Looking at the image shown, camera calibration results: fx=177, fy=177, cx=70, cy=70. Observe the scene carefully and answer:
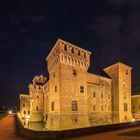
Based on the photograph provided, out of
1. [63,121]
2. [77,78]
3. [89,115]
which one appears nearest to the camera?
[63,121]

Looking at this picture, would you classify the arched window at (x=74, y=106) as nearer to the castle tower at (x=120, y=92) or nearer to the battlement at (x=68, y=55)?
the battlement at (x=68, y=55)

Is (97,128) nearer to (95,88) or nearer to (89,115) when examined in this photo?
(89,115)

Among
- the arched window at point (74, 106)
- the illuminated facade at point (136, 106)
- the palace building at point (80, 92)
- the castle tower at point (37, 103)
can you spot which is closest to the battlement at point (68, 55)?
the palace building at point (80, 92)

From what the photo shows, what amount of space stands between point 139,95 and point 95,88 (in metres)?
28.9

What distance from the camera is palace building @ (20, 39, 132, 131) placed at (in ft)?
Result: 107

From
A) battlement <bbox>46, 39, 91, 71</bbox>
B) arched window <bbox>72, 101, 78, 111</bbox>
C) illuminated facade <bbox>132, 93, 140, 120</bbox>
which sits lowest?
illuminated facade <bbox>132, 93, 140, 120</bbox>

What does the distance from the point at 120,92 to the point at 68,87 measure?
60.2ft

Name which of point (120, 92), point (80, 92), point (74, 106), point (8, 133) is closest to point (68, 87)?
point (80, 92)

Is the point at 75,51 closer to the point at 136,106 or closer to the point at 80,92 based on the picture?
the point at 80,92

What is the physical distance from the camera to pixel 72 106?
110 feet

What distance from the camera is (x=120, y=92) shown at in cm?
4553

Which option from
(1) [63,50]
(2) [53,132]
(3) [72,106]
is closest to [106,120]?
(3) [72,106]

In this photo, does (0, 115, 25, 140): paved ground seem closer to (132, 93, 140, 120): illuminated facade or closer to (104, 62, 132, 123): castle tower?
(104, 62, 132, 123): castle tower

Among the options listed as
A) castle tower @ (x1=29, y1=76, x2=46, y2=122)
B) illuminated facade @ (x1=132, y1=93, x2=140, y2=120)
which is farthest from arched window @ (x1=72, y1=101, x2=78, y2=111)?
illuminated facade @ (x1=132, y1=93, x2=140, y2=120)
